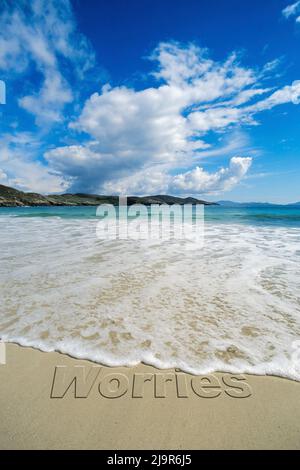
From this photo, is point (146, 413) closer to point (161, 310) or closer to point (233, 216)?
point (161, 310)

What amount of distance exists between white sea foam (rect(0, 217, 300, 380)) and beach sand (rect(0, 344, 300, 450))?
27 centimetres

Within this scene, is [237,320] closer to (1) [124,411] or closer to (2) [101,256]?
(1) [124,411]

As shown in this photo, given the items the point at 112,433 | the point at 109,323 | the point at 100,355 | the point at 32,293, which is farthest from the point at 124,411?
the point at 32,293

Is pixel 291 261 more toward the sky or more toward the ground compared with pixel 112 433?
more toward the sky

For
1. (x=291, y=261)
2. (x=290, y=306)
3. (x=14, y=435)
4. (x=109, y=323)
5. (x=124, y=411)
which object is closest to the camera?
(x=14, y=435)

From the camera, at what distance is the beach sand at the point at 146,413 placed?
6.14 ft

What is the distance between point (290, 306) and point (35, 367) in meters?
4.35

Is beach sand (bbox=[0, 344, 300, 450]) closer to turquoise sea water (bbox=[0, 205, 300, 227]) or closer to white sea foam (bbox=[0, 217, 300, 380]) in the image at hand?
white sea foam (bbox=[0, 217, 300, 380])

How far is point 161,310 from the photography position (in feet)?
13.3

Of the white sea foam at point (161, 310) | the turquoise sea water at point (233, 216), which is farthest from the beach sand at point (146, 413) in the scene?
the turquoise sea water at point (233, 216)

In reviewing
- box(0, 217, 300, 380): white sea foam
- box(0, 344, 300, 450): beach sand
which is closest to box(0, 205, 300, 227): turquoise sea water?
box(0, 217, 300, 380): white sea foam

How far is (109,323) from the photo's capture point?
3.63 meters

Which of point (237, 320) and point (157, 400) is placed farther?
point (237, 320)

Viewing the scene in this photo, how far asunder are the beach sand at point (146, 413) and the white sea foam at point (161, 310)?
0.27m
